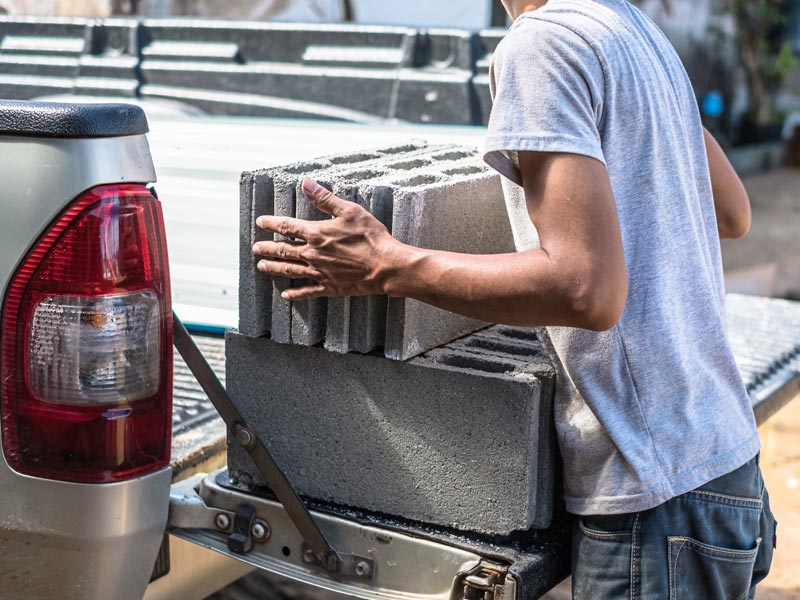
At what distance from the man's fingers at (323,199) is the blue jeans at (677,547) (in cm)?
66

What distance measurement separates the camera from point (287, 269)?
1.80 meters

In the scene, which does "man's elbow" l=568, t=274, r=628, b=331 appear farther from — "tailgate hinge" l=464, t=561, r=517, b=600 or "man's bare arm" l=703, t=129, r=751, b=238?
"man's bare arm" l=703, t=129, r=751, b=238

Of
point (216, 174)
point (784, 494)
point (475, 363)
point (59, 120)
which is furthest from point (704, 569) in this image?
point (784, 494)

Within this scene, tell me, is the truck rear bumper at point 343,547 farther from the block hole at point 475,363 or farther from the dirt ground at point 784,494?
the dirt ground at point 784,494

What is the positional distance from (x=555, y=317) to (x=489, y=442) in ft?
1.03

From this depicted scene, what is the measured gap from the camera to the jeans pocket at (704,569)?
67.2 inches

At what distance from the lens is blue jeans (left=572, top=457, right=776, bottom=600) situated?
5.59ft

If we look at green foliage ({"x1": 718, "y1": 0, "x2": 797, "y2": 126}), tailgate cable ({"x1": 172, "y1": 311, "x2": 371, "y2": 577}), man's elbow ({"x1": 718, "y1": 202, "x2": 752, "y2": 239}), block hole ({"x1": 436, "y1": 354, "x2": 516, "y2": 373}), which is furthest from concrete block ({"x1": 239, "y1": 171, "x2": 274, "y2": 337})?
green foliage ({"x1": 718, "y1": 0, "x2": 797, "y2": 126})

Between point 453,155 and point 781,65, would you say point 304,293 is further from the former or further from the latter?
point 781,65

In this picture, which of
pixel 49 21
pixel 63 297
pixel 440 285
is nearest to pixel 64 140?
pixel 63 297

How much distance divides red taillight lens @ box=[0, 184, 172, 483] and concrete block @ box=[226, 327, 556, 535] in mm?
273

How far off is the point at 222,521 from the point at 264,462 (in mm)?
178

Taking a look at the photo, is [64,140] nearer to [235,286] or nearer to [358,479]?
[358,479]

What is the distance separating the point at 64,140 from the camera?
162 cm
